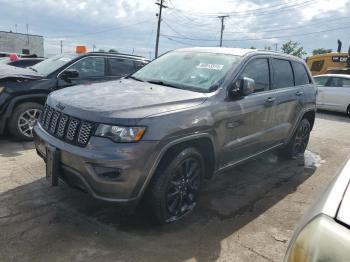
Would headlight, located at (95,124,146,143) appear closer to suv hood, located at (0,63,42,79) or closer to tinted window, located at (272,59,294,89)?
tinted window, located at (272,59,294,89)

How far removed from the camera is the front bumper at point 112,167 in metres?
2.78

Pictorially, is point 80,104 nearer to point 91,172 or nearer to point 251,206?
point 91,172

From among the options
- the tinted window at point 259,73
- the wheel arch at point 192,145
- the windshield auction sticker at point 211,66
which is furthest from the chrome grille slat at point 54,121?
the tinted window at point 259,73

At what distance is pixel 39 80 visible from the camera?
19.2ft

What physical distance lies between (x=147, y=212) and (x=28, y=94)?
3627 mm

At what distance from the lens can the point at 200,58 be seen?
4191mm

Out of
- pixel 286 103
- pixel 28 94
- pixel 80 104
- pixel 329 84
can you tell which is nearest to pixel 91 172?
pixel 80 104

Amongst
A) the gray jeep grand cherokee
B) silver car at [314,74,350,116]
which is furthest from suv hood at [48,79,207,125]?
silver car at [314,74,350,116]

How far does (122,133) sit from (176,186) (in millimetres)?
850

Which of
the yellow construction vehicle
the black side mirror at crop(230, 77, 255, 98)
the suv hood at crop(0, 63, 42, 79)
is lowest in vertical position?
the suv hood at crop(0, 63, 42, 79)

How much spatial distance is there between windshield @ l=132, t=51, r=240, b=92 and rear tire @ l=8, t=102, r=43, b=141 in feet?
7.58

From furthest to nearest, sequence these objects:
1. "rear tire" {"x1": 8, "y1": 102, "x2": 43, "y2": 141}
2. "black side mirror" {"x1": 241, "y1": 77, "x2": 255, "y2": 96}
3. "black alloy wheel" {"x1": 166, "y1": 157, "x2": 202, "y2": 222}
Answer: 1. "rear tire" {"x1": 8, "y1": 102, "x2": 43, "y2": 141}
2. "black side mirror" {"x1": 241, "y1": 77, "x2": 255, "y2": 96}
3. "black alloy wheel" {"x1": 166, "y1": 157, "x2": 202, "y2": 222}

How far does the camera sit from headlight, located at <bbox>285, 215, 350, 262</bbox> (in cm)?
112

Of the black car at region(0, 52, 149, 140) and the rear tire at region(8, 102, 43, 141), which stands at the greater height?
the black car at region(0, 52, 149, 140)
